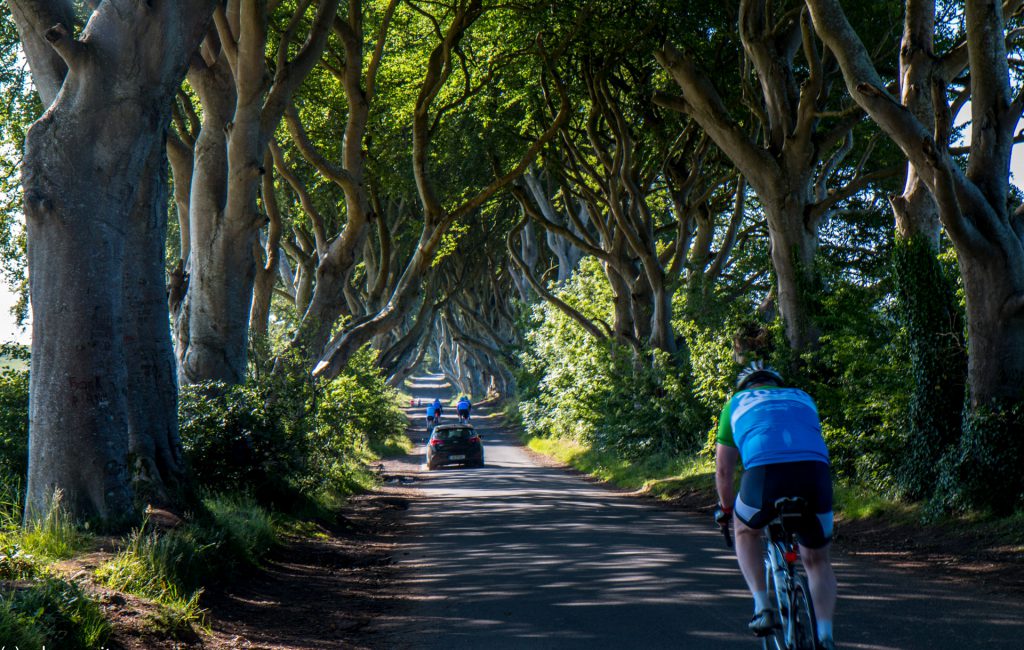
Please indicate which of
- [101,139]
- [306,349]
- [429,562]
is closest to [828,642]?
[101,139]

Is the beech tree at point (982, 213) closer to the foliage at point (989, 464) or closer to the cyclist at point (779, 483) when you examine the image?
the foliage at point (989, 464)

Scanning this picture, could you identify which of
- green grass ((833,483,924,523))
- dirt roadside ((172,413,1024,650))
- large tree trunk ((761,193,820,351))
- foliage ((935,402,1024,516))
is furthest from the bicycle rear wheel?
large tree trunk ((761,193,820,351))

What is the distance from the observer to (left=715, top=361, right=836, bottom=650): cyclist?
16.8 feet

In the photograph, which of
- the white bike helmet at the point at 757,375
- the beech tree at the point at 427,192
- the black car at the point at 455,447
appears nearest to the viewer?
the white bike helmet at the point at 757,375

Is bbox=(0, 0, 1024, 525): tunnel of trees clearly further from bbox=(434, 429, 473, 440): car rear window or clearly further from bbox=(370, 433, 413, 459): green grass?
bbox=(370, 433, 413, 459): green grass

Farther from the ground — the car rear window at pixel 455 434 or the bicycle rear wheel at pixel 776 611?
the car rear window at pixel 455 434

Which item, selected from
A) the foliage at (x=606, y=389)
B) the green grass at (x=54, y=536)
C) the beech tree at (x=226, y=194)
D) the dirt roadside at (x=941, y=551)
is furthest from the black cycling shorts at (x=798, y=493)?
the foliage at (x=606, y=389)

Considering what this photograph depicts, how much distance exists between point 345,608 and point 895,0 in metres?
13.9

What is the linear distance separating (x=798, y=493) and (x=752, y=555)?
0.46 meters

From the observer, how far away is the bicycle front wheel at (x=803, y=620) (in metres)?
4.99

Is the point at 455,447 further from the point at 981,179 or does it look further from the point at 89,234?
the point at 89,234

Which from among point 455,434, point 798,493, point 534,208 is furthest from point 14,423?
point 455,434

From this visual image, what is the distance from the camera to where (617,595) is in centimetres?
878

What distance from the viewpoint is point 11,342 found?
11938 millimetres
